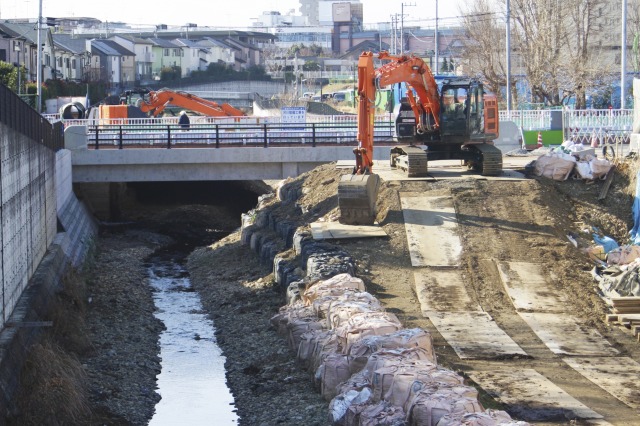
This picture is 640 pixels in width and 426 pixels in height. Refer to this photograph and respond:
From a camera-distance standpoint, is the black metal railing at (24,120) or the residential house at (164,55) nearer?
the black metal railing at (24,120)

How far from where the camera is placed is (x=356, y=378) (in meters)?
15.2

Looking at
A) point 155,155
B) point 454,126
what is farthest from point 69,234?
point 454,126

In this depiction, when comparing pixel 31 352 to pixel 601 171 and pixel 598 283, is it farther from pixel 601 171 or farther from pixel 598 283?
pixel 601 171

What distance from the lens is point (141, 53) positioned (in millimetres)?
121938

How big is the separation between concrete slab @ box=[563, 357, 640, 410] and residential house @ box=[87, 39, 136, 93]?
285ft

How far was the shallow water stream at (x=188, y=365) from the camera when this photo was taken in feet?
58.7

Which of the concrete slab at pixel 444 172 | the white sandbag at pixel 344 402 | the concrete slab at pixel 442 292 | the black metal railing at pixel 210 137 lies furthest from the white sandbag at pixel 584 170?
the white sandbag at pixel 344 402

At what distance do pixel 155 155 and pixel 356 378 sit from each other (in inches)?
987

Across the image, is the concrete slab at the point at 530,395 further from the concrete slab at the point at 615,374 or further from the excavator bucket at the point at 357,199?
the excavator bucket at the point at 357,199

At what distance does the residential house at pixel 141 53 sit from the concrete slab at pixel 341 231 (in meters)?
91.3

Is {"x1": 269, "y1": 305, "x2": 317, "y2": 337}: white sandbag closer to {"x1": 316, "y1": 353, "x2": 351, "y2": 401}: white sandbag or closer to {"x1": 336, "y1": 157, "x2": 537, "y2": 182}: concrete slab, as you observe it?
{"x1": 316, "y1": 353, "x2": 351, "y2": 401}: white sandbag

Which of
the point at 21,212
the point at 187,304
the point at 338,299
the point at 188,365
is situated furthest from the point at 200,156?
the point at 338,299

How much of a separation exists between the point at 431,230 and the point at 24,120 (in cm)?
1015

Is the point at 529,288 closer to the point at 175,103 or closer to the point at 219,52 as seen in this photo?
the point at 175,103
